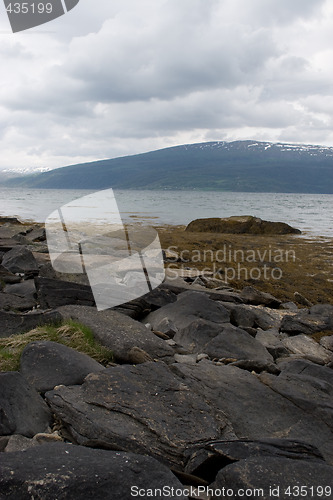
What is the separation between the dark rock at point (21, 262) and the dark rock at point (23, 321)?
4.39 metres

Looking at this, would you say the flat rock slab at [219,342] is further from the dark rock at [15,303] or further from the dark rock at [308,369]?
the dark rock at [15,303]

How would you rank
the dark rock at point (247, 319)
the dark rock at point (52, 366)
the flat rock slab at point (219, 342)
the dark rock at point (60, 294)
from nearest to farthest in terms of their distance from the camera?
1. the dark rock at point (52, 366)
2. the flat rock slab at point (219, 342)
3. the dark rock at point (60, 294)
4. the dark rock at point (247, 319)

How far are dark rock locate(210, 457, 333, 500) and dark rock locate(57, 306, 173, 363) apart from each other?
8.65ft

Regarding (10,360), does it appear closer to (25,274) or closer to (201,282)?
(25,274)

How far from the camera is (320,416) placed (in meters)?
4.73

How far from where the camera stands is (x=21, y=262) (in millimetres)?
10953

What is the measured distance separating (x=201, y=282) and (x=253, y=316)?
3.81 m

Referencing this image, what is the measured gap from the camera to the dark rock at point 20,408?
3.88m

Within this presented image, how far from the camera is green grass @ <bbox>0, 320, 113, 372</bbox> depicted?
5.46 meters

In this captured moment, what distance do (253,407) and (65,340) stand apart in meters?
2.77

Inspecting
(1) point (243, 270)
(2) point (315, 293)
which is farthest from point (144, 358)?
(1) point (243, 270)

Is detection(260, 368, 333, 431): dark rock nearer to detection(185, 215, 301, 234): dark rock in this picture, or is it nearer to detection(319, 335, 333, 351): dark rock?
detection(319, 335, 333, 351): dark rock

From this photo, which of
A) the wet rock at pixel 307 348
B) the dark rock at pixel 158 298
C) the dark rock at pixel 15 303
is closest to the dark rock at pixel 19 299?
the dark rock at pixel 15 303

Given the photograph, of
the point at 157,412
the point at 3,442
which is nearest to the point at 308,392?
the point at 157,412
